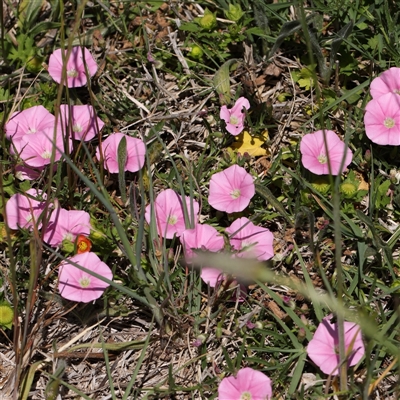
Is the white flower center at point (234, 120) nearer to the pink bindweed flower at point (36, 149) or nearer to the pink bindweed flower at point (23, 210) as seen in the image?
the pink bindweed flower at point (36, 149)

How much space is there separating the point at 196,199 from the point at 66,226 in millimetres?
485

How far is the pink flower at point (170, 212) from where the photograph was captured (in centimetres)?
224

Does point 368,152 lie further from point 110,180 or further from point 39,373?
point 39,373

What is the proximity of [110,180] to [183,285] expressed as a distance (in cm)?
53

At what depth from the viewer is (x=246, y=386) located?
6.40ft

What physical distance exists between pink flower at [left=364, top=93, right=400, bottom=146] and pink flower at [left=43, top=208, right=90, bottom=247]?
1036mm

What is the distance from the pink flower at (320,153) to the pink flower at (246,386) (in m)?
0.73

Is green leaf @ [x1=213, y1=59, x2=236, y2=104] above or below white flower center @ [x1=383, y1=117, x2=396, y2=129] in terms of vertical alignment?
above

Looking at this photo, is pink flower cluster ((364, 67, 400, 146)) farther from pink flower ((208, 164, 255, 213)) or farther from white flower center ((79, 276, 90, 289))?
white flower center ((79, 276, 90, 289))

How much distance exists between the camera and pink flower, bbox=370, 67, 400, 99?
7.96ft

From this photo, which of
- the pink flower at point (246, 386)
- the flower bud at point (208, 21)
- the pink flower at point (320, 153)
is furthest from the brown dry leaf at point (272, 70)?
the pink flower at point (246, 386)

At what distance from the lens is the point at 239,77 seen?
2703 mm

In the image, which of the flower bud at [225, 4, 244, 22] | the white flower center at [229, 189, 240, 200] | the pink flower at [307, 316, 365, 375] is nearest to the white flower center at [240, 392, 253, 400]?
the pink flower at [307, 316, 365, 375]

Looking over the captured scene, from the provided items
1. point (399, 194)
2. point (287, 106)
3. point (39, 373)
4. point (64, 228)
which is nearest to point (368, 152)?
point (399, 194)
